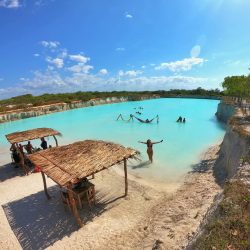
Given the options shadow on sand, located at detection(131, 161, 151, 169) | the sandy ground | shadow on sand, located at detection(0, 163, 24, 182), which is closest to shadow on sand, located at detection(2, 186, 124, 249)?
the sandy ground

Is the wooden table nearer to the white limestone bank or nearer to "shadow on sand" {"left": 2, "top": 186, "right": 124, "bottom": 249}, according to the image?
"shadow on sand" {"left": 2, "top": 186, "right": 124, "bottom": 249}

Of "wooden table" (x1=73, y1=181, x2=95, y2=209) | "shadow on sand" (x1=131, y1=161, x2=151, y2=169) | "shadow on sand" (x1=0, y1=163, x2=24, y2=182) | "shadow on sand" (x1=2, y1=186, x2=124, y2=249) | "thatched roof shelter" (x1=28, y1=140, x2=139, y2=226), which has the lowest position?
"shadow on sand" (x1=131, y1=161, x2=151, y2=169)

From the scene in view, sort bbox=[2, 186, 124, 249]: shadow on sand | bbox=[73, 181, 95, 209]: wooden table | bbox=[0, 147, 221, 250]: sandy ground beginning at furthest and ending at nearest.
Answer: bbox=[73, 181, 95, 209]: wooden table
bbox=[2, 186, 124, 249]: shadow on sand
bbox=[0, 147, 221, 250]: sandy ground

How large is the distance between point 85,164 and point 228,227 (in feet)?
15.7

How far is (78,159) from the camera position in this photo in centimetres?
825

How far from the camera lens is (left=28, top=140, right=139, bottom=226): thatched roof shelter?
7328 millimetres

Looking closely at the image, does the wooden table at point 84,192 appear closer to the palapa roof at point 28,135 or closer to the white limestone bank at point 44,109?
the palapa roof at point 28,135

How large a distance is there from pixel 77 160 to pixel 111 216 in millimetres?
2242

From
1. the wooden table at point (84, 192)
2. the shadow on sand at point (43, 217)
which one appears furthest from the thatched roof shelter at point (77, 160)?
the wooden table at point (84, 192)

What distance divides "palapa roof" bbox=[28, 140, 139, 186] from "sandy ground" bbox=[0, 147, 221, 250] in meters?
1.67

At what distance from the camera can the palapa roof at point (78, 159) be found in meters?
7.40

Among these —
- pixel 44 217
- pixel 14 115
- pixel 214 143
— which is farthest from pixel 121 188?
pixel 14 115

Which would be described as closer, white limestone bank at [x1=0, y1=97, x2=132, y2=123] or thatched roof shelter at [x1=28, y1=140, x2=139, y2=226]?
thatched roof shelter at [x1=28, y1=140, x2=139, y2=226]

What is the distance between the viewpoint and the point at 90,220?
7773 mm
